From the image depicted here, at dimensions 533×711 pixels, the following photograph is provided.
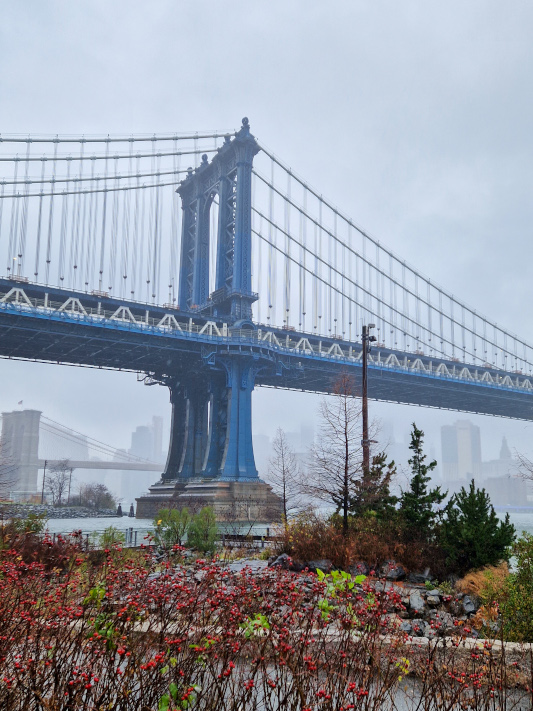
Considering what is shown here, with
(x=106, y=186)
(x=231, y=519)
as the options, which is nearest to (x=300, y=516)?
(x=231, y=519)

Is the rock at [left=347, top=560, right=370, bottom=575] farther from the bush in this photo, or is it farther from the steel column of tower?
the steel column of tower

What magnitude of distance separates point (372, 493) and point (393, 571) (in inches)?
204

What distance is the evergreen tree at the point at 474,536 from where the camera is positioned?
19297mm

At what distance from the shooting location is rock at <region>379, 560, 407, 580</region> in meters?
19.4

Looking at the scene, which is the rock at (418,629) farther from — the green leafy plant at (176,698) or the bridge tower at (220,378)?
the bridge tower at (220,378)

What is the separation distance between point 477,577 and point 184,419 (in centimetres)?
6051

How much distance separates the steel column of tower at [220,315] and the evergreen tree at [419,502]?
41.4 m

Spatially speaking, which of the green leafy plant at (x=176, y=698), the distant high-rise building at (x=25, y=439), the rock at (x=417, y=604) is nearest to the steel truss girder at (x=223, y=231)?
the rock at (x=417, y=604)

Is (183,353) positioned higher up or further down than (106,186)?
further down

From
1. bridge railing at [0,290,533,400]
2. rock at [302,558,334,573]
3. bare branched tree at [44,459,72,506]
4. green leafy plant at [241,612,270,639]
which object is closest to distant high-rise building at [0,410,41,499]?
bare branched tree at [44,459,72,506]

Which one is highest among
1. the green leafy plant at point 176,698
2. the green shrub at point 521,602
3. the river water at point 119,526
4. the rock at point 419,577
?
the green leafy plant at point 176,698

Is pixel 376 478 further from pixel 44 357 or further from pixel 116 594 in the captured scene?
pixel 44 357

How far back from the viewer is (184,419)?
76438 millimetres

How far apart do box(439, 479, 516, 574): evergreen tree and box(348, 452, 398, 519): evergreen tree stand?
3.42 m
